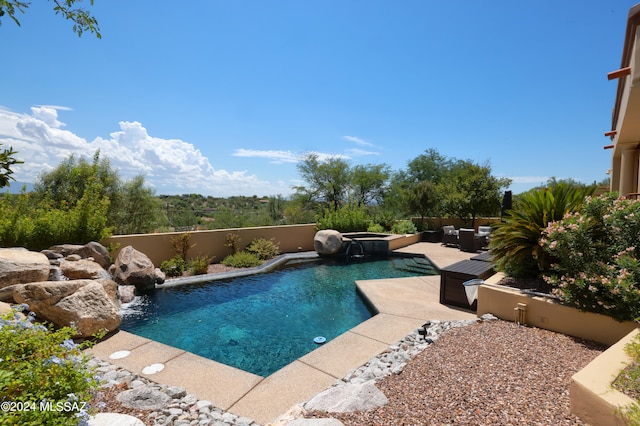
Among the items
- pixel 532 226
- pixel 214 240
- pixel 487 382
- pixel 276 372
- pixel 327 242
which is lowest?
pixel 276 372

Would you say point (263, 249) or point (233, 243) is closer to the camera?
point (233, 243)

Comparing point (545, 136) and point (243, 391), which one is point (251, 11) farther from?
point (545, 136)

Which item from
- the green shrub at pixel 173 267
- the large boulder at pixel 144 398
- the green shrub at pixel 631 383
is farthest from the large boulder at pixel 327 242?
the green shrub at pixel 631 383

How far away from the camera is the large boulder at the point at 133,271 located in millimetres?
7242

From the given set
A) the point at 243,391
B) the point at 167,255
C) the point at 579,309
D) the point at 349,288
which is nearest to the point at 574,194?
the point at 579,309

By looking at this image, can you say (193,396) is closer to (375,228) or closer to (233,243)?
(233,243)

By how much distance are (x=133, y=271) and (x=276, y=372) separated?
5.56 m

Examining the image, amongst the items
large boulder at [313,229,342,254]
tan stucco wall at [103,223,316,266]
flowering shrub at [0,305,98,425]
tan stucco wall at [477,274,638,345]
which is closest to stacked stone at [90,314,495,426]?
flowering shrub at [0,305,98,425]

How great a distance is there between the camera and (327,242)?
11992 mm

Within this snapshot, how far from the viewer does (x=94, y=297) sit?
4730 millimetres

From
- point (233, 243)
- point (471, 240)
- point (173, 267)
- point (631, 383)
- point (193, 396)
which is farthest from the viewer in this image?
point (471, 240)

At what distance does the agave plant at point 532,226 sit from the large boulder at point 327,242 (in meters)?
7.12

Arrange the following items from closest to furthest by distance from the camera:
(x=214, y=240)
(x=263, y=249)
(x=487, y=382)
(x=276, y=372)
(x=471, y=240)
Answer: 1. (x=487, y=382)
2. (x=276, y=372)
3. (x=214, y=240)
4. (x=263, y=249)
5. (x=471, y=240)

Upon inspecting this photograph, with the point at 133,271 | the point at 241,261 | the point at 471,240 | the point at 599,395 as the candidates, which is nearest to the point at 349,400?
the point at 599,395
